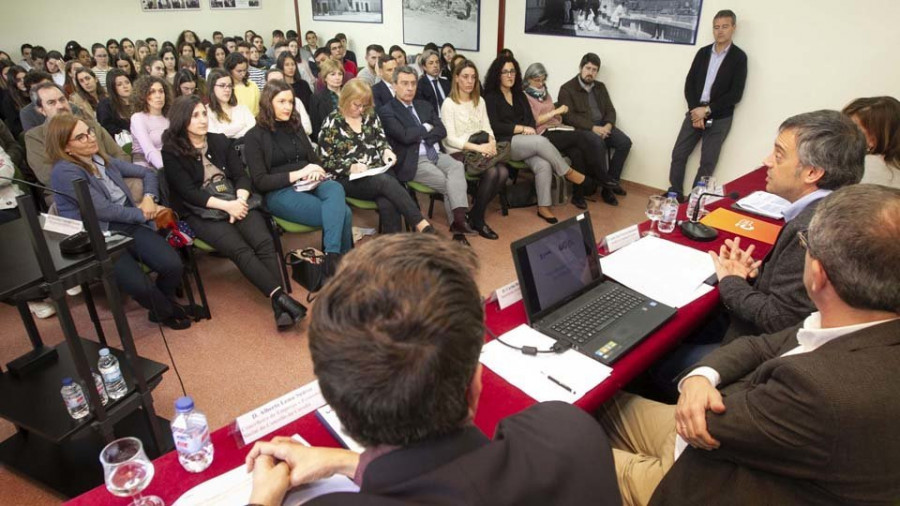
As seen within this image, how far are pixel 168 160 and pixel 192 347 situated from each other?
1.04 m

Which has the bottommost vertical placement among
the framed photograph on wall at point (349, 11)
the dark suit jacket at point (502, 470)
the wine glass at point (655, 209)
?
the wine glass at point (655, 209)

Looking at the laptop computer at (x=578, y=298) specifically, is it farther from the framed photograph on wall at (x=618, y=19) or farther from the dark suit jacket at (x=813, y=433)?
the framed photograph on wall at (x=618, y=19)

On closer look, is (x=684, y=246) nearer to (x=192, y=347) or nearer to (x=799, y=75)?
(x=192, y=347)

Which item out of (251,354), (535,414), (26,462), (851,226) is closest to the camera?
(535,414)

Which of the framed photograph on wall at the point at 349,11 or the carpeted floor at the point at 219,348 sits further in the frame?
the framed photograph on wall at the point at 349,11

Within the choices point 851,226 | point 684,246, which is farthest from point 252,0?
point 851,226

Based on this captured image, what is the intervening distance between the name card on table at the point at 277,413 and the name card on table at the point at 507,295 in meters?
0.60

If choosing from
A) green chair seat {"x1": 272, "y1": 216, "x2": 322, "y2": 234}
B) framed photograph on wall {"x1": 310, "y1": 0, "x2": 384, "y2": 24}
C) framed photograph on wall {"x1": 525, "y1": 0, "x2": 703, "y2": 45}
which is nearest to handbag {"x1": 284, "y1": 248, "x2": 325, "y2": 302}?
green chair seat {"x1": 272, "y1": 216, "x2": 322, "y2": 234}

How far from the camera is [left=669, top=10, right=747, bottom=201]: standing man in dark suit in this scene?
395cm

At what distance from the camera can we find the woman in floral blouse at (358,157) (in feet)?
10.9

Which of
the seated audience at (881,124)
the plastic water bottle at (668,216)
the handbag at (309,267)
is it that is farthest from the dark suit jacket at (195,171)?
the seated audience at (881,124)

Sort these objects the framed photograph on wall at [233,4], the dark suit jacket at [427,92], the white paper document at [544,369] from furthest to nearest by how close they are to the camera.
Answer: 1. the framed photograph on wall at [233,4]
2. the dark suit jacket at [427,92]
3. the white paper document at [544,369]

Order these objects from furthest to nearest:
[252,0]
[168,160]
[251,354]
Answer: [252,0]
[168,160]
[251,354]

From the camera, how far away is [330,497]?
582mm
